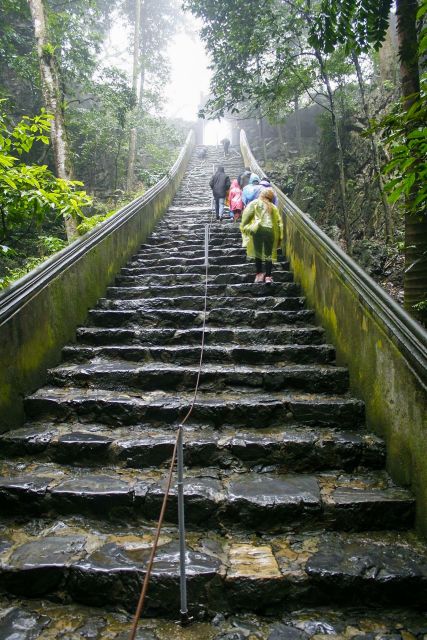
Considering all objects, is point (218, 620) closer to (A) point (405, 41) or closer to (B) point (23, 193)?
(B) point (23, 193)

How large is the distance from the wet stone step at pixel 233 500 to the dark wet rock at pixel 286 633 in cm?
52

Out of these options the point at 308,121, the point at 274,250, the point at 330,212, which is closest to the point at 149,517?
the point at 274,250

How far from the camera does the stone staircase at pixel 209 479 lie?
2.01 meters

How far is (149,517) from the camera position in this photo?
247cm

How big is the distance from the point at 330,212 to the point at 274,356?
792 cm

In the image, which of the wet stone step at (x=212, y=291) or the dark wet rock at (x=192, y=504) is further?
the wet stone step at (x=212, y=291)

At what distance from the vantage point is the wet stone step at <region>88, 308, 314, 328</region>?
4555 mm

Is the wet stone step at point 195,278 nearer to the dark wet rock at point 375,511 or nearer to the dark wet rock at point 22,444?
the dark wet rock at point 22,444

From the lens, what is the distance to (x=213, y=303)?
4.91 meters

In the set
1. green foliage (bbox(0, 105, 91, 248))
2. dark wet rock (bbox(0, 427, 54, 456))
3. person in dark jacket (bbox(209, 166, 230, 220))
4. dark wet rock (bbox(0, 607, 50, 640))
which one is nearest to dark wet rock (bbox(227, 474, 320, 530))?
dark wet rock (bbox(0, 607, 50, 640))

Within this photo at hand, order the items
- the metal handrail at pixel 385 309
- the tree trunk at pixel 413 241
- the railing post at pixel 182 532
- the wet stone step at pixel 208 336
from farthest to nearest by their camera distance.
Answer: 1. the wet stone step at pixel 208 336
2. the tree trunk at pixel 413 241
3. the metal handrail at pixel 385 309
4. the railing post at pixel 182 532

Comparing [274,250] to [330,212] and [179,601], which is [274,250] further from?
[330,212]

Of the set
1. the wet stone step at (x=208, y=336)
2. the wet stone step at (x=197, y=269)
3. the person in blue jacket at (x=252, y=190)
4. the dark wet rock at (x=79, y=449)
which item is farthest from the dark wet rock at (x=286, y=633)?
the person in blue jacket at (x=252, y=190)

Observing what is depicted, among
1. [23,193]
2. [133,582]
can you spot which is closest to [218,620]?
[133,582]
